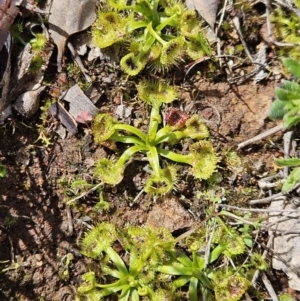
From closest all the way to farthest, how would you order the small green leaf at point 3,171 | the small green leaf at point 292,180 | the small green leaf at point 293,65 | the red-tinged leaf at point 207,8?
the small green leaf at point 293,65, the small green leaf at point 292,180, the small green leaf at point 3,171, the red-tinged leaf at point 207,8

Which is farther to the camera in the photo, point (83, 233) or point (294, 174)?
point (83, 233)

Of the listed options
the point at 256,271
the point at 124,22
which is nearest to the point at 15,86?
the point at 124,22

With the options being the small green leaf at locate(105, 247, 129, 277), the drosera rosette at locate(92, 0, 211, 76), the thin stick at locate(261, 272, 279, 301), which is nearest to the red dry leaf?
the drosera rosette at locate(92, 0, 211, 76)

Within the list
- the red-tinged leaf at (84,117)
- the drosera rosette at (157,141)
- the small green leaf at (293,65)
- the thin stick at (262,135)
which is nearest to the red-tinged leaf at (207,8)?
the drosera rosette at (157,141)

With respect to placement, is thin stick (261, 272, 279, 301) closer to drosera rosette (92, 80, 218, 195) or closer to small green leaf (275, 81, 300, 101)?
drosera rosette (92, 80, 218, 195)

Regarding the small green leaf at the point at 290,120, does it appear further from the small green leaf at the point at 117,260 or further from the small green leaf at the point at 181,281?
the small green leaf at the point at 117,260

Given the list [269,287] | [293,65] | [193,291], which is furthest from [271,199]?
[293,65]

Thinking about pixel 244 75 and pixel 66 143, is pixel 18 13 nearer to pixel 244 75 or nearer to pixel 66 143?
pixel 66 143
